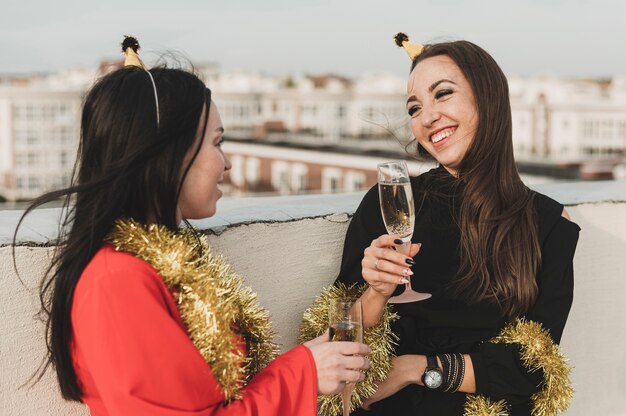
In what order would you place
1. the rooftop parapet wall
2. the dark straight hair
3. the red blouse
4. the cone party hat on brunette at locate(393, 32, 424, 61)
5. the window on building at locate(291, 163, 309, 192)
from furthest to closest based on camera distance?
the window on building at locate(291, 163, 309, 192) → the cone party hat on brunette at locate(393, 32, 424, 61) → the rooftop parapet wall → the dark straight hair → the red blouse

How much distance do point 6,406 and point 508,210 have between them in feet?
4.96

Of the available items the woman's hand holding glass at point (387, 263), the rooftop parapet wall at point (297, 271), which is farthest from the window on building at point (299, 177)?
the woman's hand holding glass at point (387, 263)

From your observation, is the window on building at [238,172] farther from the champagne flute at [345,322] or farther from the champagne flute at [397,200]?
the champagne flute at [345,322]

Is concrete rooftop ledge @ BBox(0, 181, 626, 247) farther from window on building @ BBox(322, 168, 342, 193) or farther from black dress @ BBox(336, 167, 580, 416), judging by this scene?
window on building @ BBox(322, 168, 342, 193)

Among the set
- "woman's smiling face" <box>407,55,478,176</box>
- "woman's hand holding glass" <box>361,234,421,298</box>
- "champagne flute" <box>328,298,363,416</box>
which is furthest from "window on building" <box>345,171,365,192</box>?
"champagne flute" <box>328,298,363,416</box>

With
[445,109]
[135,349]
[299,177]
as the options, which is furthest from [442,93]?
[299,177]

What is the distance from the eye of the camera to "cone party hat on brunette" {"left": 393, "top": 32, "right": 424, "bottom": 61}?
2494 millimetres

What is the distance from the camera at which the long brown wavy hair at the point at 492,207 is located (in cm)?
214

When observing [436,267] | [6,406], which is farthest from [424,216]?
[6,406]

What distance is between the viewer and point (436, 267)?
226 cm

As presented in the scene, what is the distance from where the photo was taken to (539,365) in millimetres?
2086

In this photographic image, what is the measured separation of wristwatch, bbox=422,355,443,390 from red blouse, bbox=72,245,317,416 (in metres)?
0.70

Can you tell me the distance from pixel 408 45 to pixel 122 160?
4.38 feet

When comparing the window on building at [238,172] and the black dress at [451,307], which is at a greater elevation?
the black dress at [451,307]
